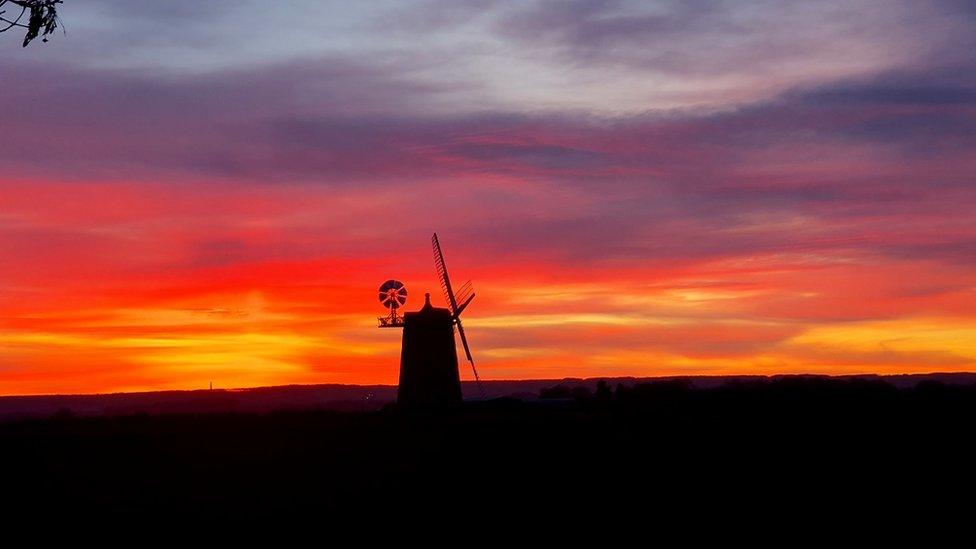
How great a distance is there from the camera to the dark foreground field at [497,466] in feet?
110

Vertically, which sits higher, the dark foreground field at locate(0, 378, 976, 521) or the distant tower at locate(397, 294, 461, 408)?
the distant tower at locate(397, 294, 461, 408)

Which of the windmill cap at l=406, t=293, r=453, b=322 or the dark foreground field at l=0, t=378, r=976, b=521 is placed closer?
the dark foreground field at l=0, t=378, r=976, b=521

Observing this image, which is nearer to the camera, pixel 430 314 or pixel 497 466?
pixel 497 466

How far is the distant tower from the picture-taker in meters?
67.9

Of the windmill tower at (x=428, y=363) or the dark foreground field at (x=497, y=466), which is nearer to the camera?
the dark foreground field at (x=497, y=466)

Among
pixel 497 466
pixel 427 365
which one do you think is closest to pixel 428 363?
pixel 427 365

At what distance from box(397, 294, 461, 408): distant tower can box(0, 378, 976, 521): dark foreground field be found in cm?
801

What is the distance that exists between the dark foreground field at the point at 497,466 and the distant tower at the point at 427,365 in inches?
315

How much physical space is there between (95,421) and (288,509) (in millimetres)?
33921

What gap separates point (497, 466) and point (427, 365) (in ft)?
95.4

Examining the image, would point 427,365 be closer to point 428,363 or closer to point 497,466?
point 428,363

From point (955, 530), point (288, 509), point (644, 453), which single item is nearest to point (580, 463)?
point (644, 453)

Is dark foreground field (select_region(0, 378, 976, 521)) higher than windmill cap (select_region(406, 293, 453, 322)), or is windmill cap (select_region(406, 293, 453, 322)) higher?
windmill cap (select_region(406, 293, 453, 322))

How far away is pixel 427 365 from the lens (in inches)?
2677
